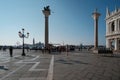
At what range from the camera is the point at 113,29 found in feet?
188

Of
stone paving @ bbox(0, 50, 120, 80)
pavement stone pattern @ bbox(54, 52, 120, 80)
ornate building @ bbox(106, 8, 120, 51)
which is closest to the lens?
pavement stone pattern @ bbox(54, 52, 120, 80)

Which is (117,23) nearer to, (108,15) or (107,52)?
(108,15)

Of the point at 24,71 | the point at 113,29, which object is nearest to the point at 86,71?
the point at 24,71

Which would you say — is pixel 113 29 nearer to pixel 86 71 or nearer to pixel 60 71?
pixel 86 71

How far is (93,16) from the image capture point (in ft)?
173

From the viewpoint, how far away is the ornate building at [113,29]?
52.2m

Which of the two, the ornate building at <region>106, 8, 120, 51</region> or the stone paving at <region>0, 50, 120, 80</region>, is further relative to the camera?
the ornate building at <region>106, 8, 120, 51</region>

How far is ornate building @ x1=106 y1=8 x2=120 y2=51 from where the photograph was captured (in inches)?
2054

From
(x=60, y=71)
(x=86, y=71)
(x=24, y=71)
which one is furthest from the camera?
(x=24, y=71)

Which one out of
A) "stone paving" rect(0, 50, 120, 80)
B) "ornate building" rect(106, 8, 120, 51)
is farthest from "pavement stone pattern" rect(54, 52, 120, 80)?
"ornate building" rect(106, 8, 120, 51)

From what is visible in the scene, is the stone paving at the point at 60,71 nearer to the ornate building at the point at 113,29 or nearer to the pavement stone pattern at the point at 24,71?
the pavement stone pattern at the point at 24,71

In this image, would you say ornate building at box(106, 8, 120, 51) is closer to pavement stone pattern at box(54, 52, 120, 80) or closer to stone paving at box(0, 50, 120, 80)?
stone paving at box(0, 50, 120, 80)

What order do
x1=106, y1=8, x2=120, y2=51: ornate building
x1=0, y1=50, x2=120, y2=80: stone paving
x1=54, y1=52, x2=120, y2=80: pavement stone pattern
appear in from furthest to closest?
x1=106, y1=8, x2=120, y2=51: ornate building
x1=0, y1=50, x2=120, y2=80: stone paving
x1=54, y1=52, x2=120, y2=80: pavement stone pattern

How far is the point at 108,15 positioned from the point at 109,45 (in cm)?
893
